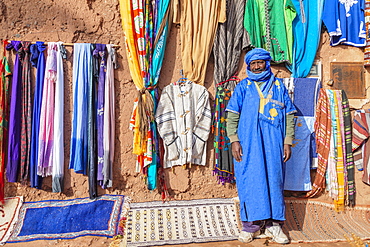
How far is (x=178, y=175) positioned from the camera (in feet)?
12.4

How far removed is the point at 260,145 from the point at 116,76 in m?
1.91

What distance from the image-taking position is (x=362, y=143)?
3.89m

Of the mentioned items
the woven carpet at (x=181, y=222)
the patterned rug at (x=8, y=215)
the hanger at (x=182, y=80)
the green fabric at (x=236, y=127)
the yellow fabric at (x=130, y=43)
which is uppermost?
the yellow fabric at (x=130, y=43)

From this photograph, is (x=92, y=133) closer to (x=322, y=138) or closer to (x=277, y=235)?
(x=277, y=235)

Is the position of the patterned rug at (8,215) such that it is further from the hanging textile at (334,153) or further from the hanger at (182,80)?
the hanging textile at (334,153)

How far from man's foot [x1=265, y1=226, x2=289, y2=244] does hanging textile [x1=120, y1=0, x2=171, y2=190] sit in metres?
1.42

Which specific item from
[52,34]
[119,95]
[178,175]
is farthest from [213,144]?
[52,34]

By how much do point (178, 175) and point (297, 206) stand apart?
1.53 m

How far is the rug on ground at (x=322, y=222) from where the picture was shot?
3242 millimetres

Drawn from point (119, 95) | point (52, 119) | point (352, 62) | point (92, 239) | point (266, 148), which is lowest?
point (92, 239)

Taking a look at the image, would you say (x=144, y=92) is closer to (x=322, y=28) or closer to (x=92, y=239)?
(x=92, y=239)

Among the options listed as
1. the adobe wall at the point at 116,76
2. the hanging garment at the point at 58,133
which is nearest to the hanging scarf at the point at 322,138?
the adobe wall at the point at 116,76

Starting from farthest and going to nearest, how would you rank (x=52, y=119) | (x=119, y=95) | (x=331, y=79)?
(x=331, y=79) → (x=119, y=95) → (x=52, y=119)

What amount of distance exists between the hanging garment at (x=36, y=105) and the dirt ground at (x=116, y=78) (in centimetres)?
14
